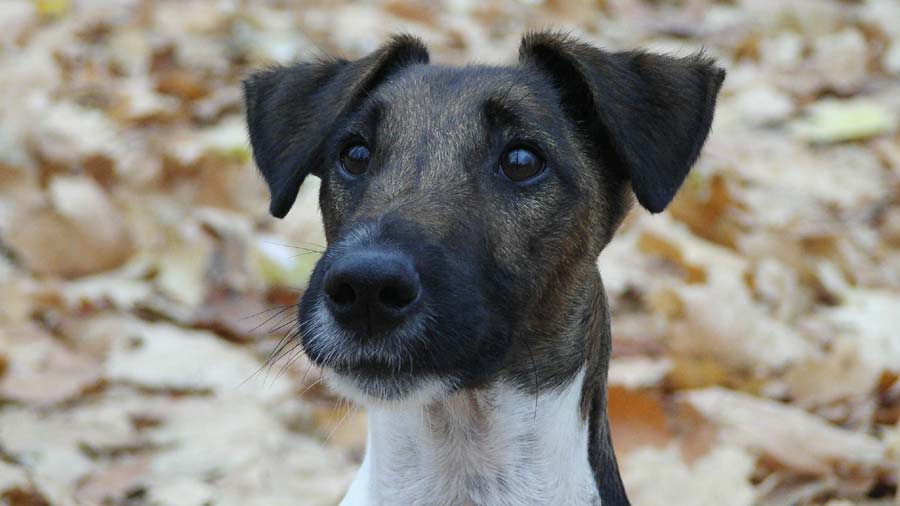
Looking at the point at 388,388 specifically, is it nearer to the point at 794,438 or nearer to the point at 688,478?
the point at 688,478

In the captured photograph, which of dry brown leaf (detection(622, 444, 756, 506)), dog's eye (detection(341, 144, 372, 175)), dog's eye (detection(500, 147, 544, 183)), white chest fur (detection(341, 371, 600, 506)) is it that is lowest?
white chest fur (detection(341, 371, 600, 506))

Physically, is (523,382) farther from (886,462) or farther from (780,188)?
(780,188)

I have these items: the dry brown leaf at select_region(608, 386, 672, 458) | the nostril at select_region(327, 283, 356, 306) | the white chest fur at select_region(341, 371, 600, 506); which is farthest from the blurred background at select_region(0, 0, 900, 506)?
the white chest fur at select_region(341, 371, 600, 506)

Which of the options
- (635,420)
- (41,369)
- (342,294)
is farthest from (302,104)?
(41,369)

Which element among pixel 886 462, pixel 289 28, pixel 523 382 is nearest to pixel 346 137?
pixel 523 382

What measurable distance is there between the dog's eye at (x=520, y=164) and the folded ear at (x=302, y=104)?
63 centimetres

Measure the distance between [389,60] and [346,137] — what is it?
500 millimetres

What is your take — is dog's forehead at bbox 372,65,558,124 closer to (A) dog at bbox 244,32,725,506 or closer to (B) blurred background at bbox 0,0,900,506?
(A) dog at bbox 244,32,725,506

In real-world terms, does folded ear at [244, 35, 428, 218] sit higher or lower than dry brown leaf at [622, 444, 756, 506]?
higher

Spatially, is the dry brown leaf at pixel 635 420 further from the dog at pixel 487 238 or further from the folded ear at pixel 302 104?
the folded ear at pixel 302 104

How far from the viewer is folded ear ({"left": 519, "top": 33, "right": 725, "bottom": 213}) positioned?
4.18 m

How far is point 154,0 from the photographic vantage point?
36.7 ft

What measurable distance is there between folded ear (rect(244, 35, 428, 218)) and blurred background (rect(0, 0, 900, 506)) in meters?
0.70

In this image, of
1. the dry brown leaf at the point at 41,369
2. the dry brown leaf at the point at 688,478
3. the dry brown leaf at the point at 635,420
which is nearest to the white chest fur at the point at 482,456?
the dry brown leaf at the point at 688,478
